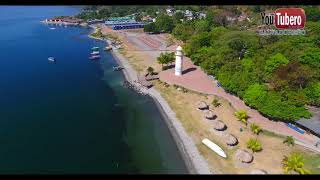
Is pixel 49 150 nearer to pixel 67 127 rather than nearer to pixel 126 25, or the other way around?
pixel 67 127

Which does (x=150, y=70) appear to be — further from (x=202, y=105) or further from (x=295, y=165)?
(x=295, y=165)

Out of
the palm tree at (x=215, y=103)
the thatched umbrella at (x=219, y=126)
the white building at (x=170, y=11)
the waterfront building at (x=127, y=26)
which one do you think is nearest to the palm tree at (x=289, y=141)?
the thatched umbrella at (x=219, y=126)

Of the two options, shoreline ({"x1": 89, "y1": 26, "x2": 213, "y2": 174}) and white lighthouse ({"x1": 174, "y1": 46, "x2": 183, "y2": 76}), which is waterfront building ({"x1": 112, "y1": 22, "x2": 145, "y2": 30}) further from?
white lighthouse ({"x1": 174, "y1": 46, "x2": 183, "y2": 76})

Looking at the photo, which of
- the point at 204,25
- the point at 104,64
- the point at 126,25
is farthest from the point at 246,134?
the point at 126,25

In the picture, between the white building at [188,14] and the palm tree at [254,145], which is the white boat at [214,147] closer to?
the palm tree at [254,145]

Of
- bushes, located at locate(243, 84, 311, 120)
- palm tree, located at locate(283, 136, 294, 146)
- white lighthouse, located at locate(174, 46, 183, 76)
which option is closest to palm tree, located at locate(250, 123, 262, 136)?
palm tree, located at locate(283, 136, 294, 146)

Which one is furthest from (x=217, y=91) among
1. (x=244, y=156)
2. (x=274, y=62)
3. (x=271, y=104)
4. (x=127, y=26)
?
(x=127, y=26)
